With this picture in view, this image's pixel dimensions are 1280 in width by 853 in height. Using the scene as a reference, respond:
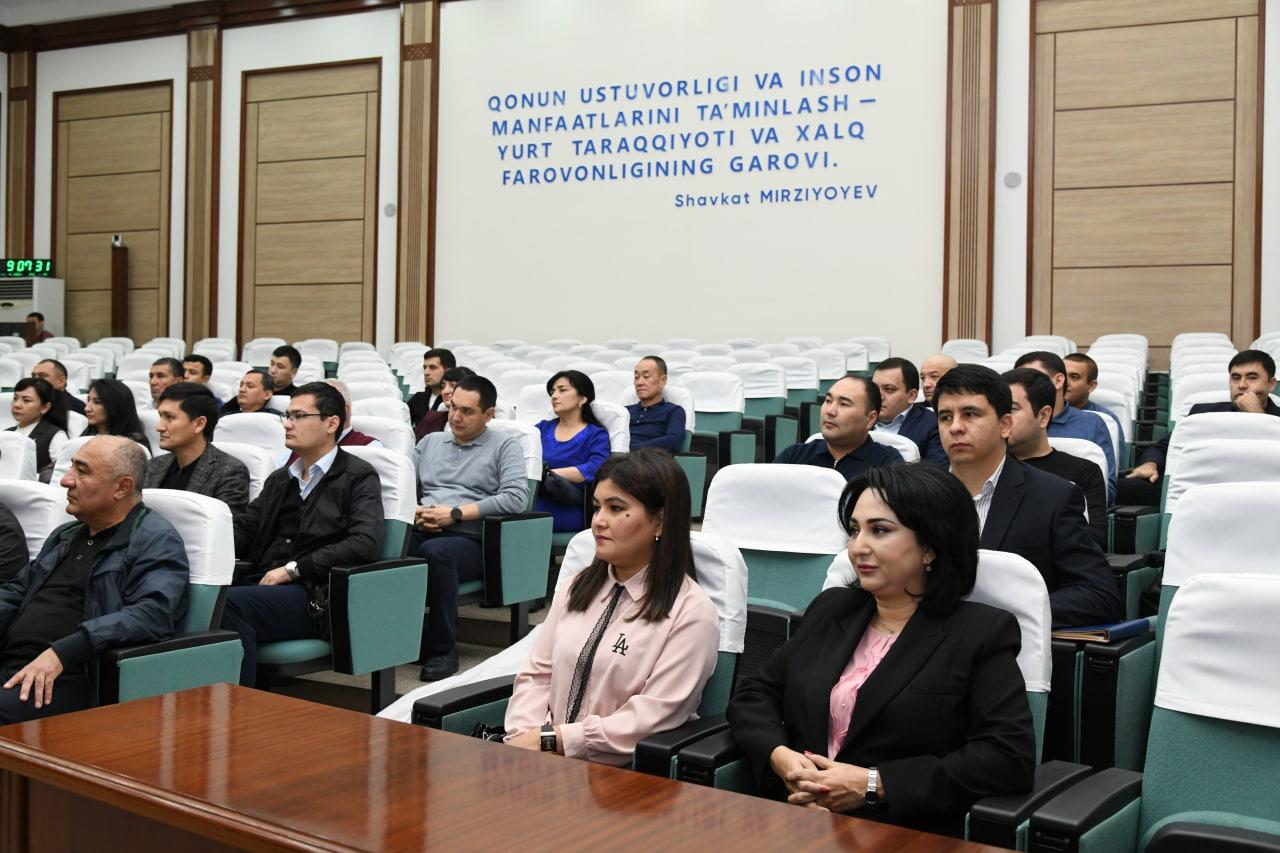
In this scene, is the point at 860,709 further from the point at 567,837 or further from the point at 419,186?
the point at 419,186

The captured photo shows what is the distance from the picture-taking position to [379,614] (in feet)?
12.5

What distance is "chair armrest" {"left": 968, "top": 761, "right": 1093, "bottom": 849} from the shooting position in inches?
73.8

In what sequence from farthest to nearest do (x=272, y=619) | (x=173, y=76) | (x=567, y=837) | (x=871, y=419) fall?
(x=173, y=76) → (x=871, y=419) → (x=272, y=619) → (x=567, y=837)

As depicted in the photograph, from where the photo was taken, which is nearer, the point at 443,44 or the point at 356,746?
the point at 356,746

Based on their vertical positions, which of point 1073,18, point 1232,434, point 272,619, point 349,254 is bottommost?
point 272,619

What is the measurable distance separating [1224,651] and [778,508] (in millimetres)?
1431

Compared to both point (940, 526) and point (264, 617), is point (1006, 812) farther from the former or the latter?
point (264, 617)

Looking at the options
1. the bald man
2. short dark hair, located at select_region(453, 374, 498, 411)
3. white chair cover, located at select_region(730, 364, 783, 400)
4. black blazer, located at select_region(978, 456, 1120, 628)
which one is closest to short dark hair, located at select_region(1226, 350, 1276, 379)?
the bald man

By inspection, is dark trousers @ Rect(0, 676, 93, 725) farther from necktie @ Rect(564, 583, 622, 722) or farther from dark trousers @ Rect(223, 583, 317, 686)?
necktie @ Rect(564, 583, 622, 722)

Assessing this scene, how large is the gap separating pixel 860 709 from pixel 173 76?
13942 mm

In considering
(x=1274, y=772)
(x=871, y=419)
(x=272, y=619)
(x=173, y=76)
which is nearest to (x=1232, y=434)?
(x=871, y=419)

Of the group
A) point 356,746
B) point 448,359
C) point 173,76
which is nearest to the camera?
point 356,746

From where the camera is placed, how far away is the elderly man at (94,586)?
2.97 meters

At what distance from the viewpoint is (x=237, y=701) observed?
6.94 feet
